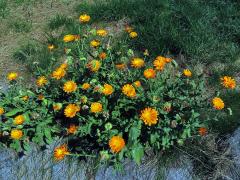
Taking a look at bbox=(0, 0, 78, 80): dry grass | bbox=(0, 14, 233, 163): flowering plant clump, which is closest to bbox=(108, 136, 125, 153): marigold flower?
bbox=(0, 14, 233, 163): flowering plant clump

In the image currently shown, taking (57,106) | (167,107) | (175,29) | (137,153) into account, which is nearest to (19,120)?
(57,106)

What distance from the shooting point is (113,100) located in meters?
3.58

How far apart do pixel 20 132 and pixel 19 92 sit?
1.25 feet

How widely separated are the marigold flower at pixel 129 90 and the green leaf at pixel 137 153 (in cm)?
38

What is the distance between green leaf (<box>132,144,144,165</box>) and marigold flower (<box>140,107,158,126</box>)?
9.3 inches

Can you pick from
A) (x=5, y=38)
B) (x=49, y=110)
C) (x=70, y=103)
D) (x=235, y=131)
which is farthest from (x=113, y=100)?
(x=5, y=38)

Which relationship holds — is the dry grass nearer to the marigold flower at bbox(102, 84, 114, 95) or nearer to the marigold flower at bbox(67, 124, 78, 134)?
the marigold flower at bbox(67, 124, 78, 134)

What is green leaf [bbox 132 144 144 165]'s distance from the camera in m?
3.37

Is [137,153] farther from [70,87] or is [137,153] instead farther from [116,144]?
[70,87]

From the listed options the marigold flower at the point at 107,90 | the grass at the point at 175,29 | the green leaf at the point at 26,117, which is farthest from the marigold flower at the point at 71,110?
the grass at the point at 175,29

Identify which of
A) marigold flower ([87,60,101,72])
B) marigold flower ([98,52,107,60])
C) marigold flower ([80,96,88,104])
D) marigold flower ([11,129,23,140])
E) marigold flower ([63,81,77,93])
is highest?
marigold flower ([87,60,101,72])

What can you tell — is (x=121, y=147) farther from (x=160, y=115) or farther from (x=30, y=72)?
(x=30, y=72)

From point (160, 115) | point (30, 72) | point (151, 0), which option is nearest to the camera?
point (160, 115)

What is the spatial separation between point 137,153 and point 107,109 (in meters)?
0.41
